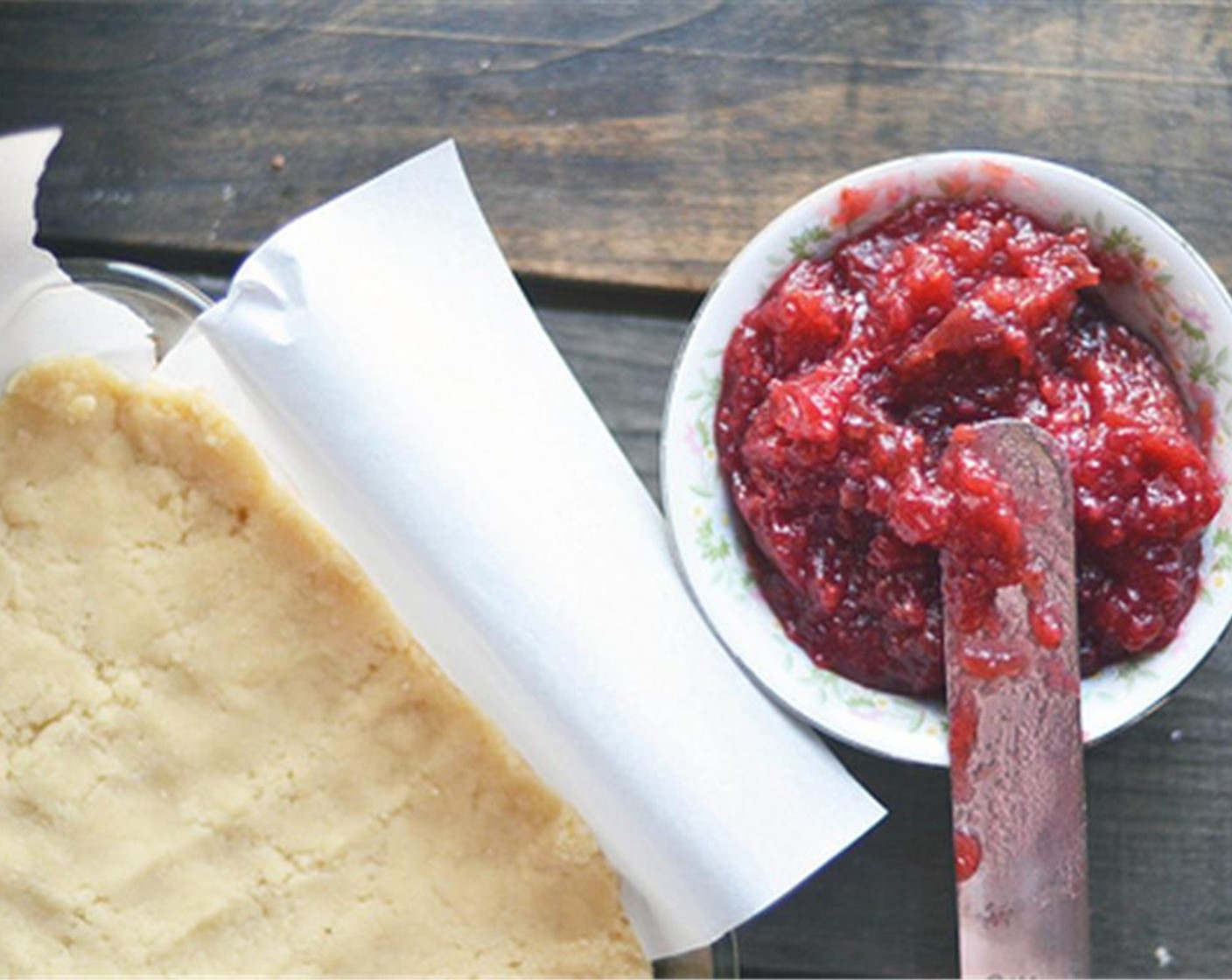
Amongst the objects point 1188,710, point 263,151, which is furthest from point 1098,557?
point 263,151

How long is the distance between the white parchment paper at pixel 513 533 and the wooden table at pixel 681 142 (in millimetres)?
121

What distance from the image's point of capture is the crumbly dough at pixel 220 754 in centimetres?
174

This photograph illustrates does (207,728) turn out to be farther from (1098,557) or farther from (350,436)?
(1098,557)

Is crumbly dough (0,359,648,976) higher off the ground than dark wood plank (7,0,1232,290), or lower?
lower

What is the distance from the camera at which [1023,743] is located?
1582 mm

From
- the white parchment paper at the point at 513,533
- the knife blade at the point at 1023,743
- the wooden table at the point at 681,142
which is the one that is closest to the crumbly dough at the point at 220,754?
the white parchment paper at the point at 513,533

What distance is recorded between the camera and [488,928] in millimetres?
1756

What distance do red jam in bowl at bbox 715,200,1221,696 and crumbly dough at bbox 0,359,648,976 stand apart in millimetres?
408

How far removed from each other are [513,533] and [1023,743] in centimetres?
54

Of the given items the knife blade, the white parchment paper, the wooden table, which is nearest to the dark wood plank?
the wooden table

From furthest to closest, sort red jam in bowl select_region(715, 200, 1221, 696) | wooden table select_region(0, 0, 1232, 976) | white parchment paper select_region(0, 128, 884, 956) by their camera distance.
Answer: wooden table select_region(0, 0, 1232, 976) < white parchment paper select_region(0, 128, 884, 956) < red jam in bowl select_region(715, 200, 1221, 696)

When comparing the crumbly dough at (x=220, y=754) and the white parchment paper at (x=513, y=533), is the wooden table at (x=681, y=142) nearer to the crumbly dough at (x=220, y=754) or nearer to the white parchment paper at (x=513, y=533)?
the white parchment paper at (x=513, y=533)

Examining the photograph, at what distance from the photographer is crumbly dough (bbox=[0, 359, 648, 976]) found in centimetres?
174

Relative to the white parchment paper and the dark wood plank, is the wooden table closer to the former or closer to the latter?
the dark wood plank
